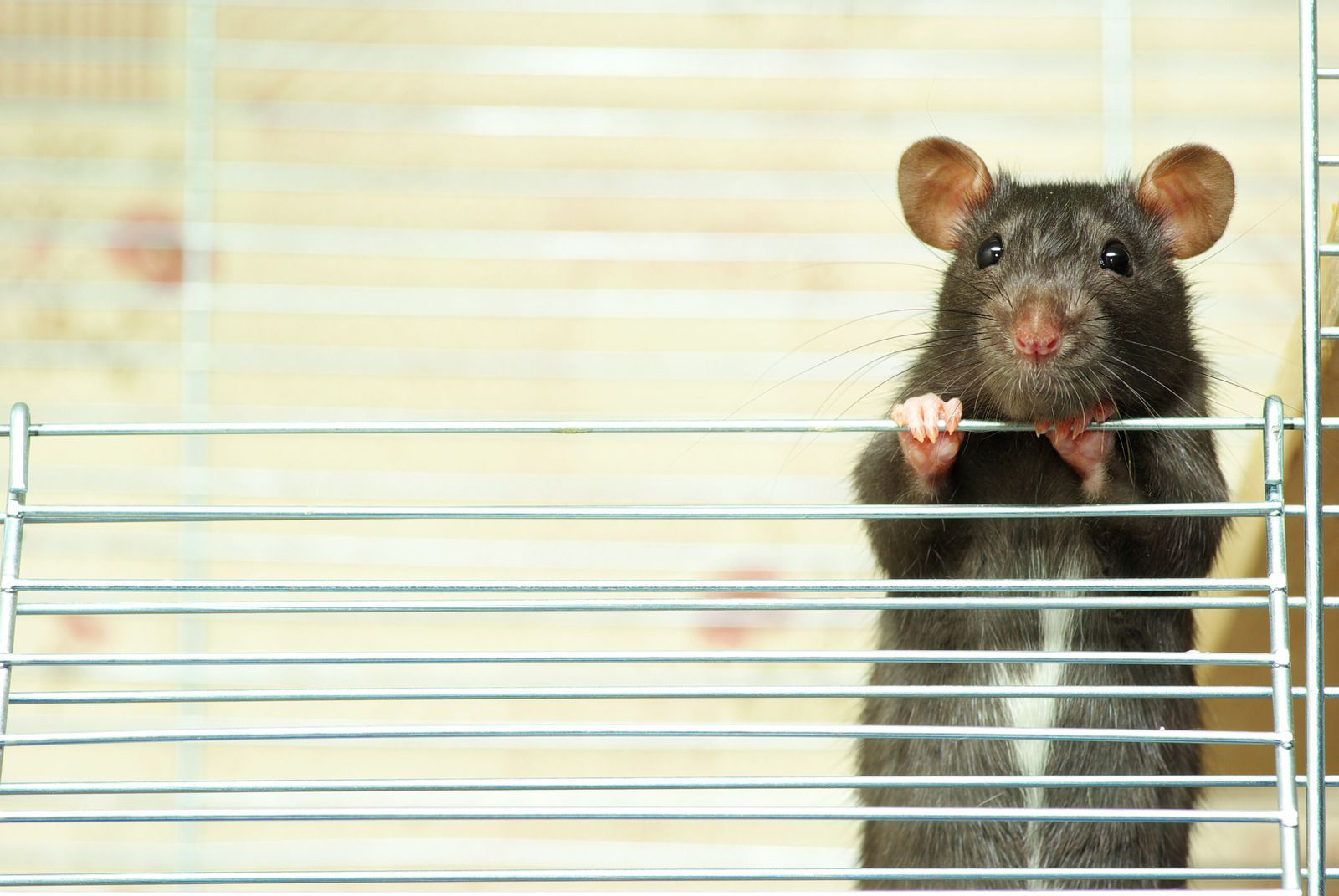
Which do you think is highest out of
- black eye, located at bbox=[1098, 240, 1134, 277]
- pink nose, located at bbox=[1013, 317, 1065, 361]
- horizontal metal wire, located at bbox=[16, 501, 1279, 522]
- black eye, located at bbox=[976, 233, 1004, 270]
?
black eye, located at bbox=[976, 233, 1004, 270]

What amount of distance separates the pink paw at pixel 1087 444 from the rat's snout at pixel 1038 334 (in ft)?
0.25

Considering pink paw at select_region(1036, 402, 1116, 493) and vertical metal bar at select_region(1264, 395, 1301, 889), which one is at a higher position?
pink paw at select_region(1036, 402, 1116, 493)

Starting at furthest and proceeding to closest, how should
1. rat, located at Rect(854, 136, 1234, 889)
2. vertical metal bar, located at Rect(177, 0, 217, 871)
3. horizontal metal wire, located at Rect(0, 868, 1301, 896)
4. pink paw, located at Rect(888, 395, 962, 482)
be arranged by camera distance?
1. vertical metal bar, located at Rect(177, 0, 217, 871)
2. rat, located at Rect(854, 136, 1234, 889)
3. pink paw, located at Rect(888, 395, 962, 482)
4. horizontal metal wire, located at Rect(0, 868, 1301, 896)


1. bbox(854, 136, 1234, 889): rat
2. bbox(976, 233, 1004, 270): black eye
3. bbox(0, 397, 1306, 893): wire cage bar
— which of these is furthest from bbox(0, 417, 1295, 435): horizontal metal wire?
bbox(976, 233, 1004, 270): black eye

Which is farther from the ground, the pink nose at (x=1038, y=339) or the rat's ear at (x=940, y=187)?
the rat's ear at (x=940, y=187)

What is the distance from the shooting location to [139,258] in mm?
2328

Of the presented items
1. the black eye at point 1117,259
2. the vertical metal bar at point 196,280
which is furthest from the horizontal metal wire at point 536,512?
the vertical metal bar at point 196,280

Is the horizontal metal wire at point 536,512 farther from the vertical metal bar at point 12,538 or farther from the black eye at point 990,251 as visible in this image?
the black eye at point 990,251

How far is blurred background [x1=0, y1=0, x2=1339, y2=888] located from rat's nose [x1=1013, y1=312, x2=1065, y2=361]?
1070 millimetres

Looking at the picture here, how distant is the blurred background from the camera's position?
2303 mm

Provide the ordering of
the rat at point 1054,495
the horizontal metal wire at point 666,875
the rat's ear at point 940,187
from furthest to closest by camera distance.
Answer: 1. the rat's ear at point 940,187
2. the rat at point 1054,495
3. the horizontal metal wire at point 666,875

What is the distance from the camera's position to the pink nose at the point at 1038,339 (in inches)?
46.7

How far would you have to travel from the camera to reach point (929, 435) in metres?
1.17

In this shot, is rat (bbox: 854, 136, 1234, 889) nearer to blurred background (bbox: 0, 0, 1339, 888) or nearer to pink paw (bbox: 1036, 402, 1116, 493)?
pink paw (bbox: 1036, 402, 1116, 493)
